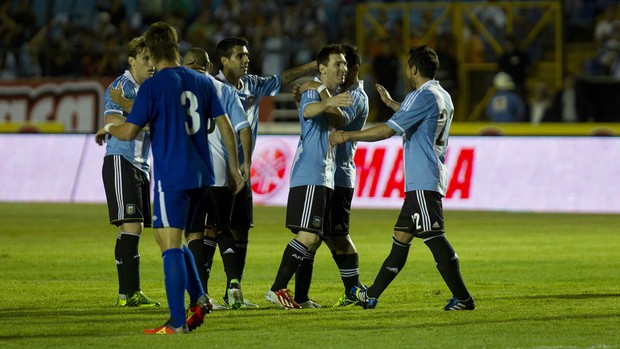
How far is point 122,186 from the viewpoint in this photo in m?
11.2

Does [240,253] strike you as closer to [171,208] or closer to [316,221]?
[316,221]

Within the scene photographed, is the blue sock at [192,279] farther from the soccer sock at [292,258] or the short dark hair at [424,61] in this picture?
the short dark hair at [424,61]

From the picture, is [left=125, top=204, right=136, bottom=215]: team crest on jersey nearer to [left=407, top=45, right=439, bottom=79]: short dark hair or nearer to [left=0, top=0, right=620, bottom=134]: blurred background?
[left=407, top=45, right=439, bottom=79]: short dark hair

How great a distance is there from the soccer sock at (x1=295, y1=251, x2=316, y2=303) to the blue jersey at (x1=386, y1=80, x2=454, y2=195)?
1.04 m

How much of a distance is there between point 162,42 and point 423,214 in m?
2.76

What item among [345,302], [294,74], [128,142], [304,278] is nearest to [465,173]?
[294,74]

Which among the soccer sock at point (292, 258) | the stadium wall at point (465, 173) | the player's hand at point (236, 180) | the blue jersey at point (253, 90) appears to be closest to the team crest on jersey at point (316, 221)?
the soccer sock at point (292, 258)

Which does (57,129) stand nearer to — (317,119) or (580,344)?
(317,119)

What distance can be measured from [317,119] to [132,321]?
2253 millimetres

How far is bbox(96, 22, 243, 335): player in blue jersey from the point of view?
8.95m

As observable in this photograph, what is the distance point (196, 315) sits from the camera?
906 cm

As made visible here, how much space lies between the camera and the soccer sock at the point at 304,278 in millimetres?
10914

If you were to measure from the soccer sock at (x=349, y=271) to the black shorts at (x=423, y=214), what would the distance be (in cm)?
74

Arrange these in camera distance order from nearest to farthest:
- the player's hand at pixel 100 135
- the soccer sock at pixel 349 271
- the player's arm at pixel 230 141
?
the player's arm at pixel 230 141, the player's hand at pixel 100 135, the soccer sock at pixel 349 271
